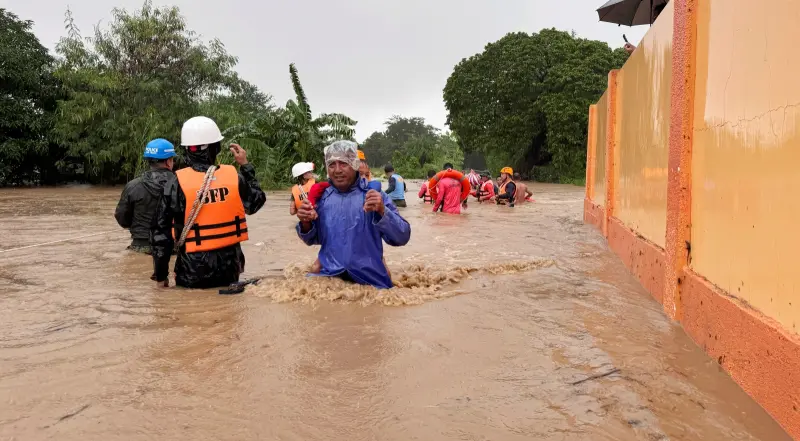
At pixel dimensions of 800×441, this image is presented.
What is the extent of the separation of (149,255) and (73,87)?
2163 centimetres

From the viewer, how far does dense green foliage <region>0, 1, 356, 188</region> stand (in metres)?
23.8

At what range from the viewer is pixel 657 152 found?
17.7 feet

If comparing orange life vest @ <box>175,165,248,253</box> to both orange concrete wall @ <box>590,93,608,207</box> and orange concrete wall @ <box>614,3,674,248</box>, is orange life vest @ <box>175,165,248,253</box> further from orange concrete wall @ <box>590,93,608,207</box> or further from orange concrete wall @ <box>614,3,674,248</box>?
orange concrete wall @ <box>590,93,608,207</box>

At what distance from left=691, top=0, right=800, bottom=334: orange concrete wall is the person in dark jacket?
192 inches

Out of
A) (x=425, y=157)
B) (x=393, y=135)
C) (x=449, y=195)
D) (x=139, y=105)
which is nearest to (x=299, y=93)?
(x=139, y=105)

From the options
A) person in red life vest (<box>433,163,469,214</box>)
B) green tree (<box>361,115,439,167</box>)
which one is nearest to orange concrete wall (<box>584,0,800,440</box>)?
person in red life vest (<box>433,163,469,214</box>)

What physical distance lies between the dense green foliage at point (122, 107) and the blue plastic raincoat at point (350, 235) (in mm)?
18931

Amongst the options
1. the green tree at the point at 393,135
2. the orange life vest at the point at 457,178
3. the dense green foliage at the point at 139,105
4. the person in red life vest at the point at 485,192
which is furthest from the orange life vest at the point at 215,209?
the green tree at the point at 393,135

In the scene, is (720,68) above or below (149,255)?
above

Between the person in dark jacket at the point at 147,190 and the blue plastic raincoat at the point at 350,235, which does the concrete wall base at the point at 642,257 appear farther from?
the person in dark jacket at the point at 147,190

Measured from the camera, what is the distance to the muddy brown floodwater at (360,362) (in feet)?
8.35

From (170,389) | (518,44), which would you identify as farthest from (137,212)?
(518,44)

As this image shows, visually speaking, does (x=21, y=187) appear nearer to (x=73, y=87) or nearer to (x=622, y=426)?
(x=73, y=87)

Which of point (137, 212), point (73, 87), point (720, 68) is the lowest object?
point (137, 212)
